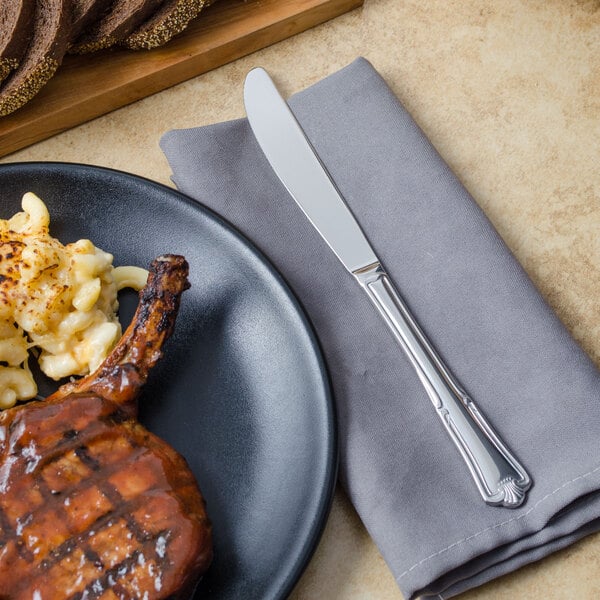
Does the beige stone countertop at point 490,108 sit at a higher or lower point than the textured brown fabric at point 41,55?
lower

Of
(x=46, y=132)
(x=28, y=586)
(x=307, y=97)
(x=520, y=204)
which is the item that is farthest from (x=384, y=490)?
(x=46, y=132)

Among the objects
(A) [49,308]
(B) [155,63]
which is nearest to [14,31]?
(B) [155,63]

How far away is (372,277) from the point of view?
2010mm

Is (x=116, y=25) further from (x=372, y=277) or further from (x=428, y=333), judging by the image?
(x=428, y=333)

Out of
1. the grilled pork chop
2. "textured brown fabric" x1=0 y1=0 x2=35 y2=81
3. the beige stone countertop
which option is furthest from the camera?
the beige stone countertop

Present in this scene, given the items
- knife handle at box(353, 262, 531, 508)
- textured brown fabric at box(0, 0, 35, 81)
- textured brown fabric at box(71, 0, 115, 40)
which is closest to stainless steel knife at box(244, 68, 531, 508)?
knife handle at box(353, 262, 531, 508)

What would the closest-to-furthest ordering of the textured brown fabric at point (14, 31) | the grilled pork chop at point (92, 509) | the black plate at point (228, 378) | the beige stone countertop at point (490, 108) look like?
1. the grilled pork chop at point (92, 509)
2. the black plate at point (228, 378)
3. the textured brown fabric at point (14, 31)
4. the beige stone countertop at point (490, 108)

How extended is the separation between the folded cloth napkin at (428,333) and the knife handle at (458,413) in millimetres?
38

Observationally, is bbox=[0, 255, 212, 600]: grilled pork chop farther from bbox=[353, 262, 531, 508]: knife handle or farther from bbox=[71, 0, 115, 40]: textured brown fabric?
bbox=[71, 0, 115, 40]: textured brown fabric

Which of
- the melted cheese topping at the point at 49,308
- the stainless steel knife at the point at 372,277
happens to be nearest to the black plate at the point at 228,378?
the melted cheese topping at the point at 49,308

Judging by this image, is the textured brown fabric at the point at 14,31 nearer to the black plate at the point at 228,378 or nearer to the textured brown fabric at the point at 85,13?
the textured brown fabric at the point at 85,13

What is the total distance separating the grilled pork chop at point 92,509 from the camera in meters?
1.47

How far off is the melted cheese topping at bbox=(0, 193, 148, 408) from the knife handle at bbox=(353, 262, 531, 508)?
25.4 inches

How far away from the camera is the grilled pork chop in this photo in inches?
58.0
